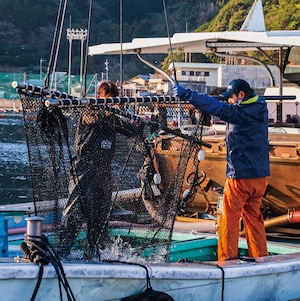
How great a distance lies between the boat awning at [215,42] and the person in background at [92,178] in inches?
126

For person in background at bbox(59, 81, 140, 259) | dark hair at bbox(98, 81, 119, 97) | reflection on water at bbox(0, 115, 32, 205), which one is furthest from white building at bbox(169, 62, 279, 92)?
person in background at bbox(59, 81, 140, 259)

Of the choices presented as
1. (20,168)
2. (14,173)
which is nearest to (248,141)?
(14,173)

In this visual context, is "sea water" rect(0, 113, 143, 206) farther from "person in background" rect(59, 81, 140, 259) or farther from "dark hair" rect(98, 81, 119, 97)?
"dark hair" rect(98, 81, 119, 97)

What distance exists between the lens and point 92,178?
6.17m

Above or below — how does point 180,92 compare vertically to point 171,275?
above

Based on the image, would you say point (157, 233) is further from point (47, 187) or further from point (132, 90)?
point (132, 90)

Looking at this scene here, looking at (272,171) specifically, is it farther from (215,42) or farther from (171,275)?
(171,275)

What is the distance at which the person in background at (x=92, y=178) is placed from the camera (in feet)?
19.7

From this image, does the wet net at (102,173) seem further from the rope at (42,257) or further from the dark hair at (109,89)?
the rope at (42,257)

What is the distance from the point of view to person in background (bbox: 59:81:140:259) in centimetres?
601

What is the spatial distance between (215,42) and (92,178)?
5.29 meters

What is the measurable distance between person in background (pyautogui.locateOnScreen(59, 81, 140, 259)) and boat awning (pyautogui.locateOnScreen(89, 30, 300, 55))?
3.21 meters

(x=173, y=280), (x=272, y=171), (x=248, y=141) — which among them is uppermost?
(x=248, y=141)

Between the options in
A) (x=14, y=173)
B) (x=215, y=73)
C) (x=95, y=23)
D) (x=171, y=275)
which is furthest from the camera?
(x=95, y=23)
